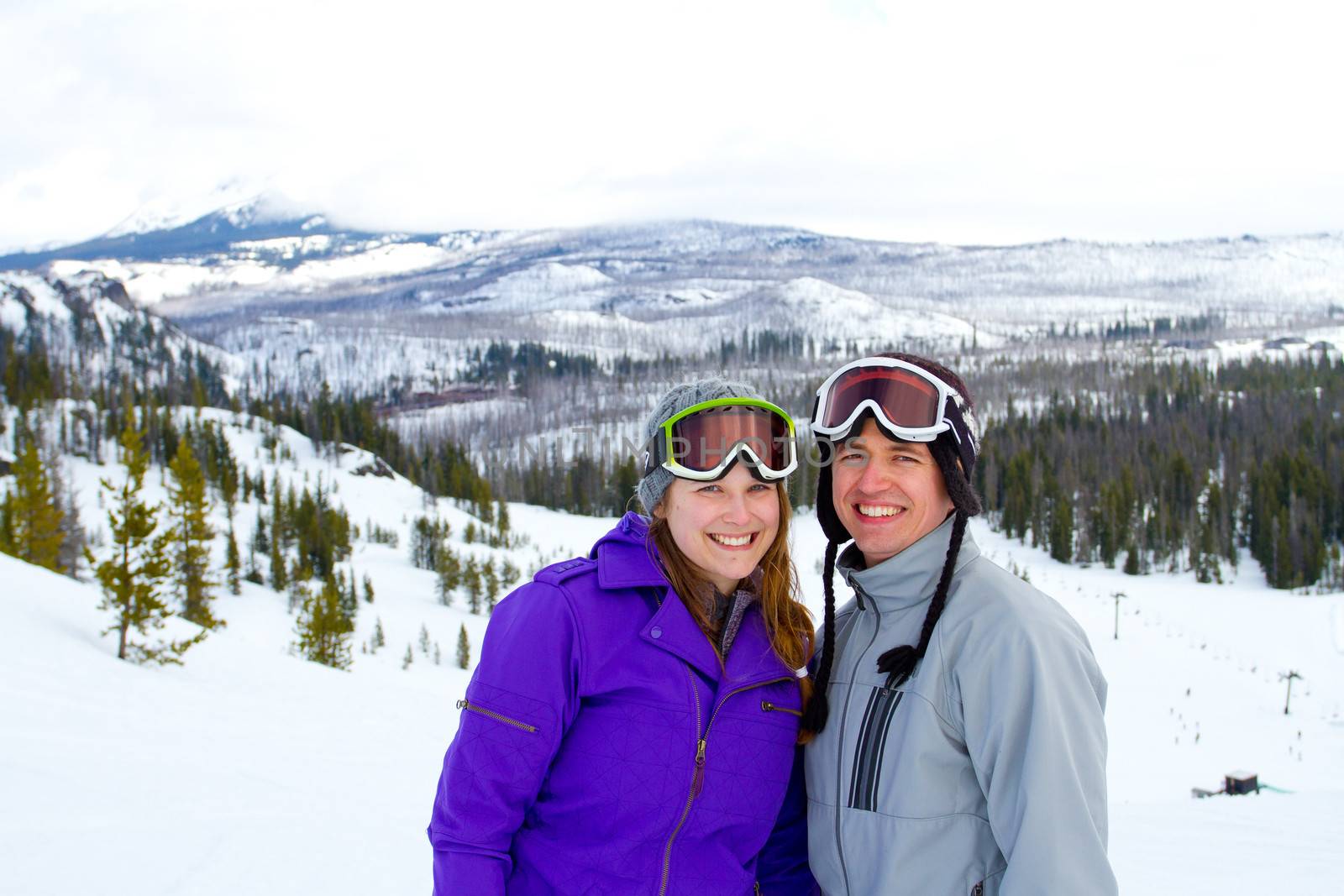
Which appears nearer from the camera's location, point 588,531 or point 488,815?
point 488,815

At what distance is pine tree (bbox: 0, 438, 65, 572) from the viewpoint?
1368 inches

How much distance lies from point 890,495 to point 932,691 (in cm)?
72

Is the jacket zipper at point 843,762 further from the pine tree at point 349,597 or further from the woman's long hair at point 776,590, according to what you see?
the pine tree at point 349,597

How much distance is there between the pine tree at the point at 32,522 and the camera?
114 ft

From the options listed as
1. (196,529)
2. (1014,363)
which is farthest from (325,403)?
(1014,363)

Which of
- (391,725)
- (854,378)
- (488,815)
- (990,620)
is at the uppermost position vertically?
(854,378)

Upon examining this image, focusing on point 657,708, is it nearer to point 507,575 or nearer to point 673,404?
point 673,404

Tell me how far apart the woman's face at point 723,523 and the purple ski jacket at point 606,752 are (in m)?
0.20

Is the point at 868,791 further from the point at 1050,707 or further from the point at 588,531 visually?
the point at 588,531

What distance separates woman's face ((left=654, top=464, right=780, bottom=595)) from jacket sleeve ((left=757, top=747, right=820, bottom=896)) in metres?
0.80

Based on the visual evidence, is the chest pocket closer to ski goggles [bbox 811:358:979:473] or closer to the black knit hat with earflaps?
the black knit hat with earflaps

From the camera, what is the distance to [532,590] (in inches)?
119

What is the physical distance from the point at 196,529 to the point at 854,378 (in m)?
36.9

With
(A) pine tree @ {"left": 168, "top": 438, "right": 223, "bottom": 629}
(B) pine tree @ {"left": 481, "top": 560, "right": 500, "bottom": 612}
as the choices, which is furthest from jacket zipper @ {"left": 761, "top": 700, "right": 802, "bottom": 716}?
(B) pine tree @ {"left": 481, "top": 560, "right": 500, "bottom": 612}
